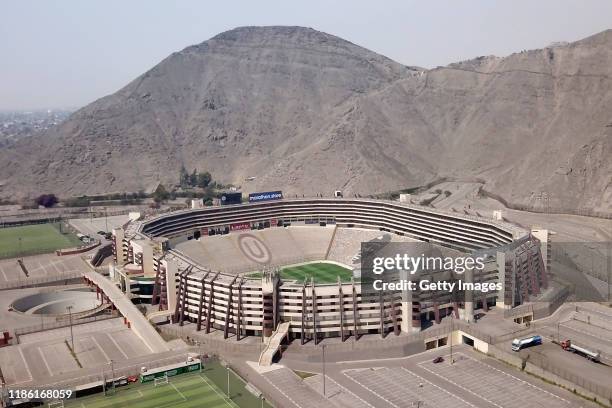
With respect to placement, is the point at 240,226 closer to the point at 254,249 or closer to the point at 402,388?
the point at 254,249

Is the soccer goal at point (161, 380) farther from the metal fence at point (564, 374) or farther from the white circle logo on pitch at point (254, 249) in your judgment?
the white circle logo on pitch at point (254, 249)

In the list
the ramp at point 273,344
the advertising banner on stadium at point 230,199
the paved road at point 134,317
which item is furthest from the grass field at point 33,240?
the ramp at point 273,344

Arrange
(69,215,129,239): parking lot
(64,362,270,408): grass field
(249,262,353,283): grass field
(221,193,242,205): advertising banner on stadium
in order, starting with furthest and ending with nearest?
1. (69,215,129,239): parking lot
2. (221,193,242,205): advertising banner on stadium
3. (249,262,353,283): grass field
4. (64,362,270,408): grass field

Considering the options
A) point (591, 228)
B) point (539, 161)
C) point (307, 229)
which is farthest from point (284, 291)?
point (539, 161)

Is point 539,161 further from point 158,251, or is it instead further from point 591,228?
point 158,251

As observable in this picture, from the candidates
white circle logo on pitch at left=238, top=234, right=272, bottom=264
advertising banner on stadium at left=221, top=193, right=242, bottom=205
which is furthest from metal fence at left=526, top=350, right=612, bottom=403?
advertising banner on stadium at left=221, top=193, right=242, bottom=205

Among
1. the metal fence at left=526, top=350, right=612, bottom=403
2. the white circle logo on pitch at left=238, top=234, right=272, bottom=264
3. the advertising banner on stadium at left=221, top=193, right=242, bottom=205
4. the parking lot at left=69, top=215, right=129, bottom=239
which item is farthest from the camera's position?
the parking lot at left=69, top=215, right=129, bottom=239

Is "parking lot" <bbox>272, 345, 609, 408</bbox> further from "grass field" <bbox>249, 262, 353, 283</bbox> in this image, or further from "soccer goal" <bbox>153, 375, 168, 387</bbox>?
"grass field" <bbox>249, 262, 353, 283</bbox>

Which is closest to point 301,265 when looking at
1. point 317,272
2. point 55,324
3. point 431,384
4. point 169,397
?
point 317,272
